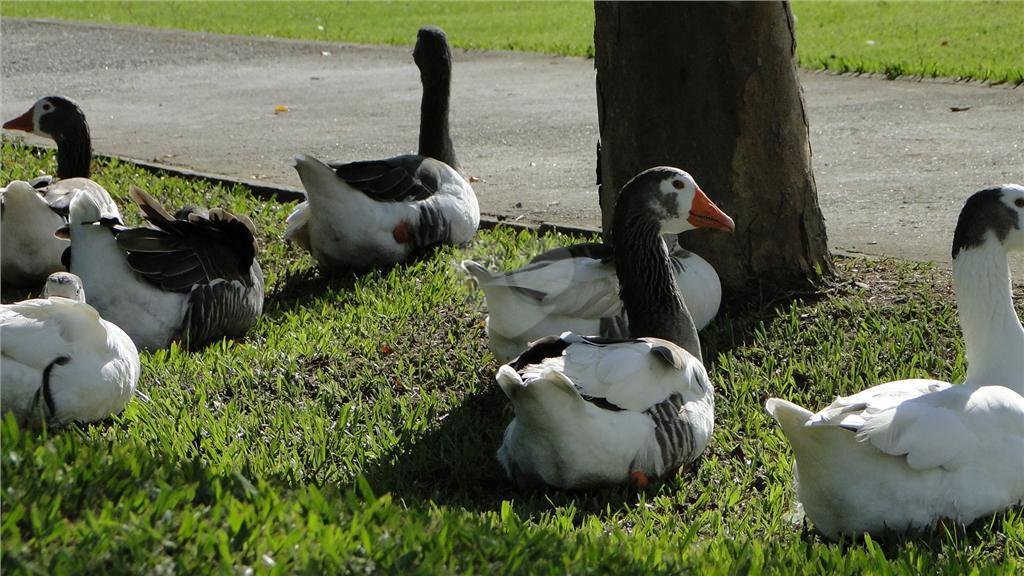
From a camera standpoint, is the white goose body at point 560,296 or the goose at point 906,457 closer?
the goose at point 906,457

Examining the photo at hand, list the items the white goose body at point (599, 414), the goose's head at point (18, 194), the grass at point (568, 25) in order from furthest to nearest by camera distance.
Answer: the grass at point (568, 25)
the goose's head at point (18, 194)
the white goose body at point (599, 414)

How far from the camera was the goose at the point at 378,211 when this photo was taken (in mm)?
7906

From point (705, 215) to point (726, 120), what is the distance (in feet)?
3.35

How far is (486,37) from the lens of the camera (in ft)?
59.3

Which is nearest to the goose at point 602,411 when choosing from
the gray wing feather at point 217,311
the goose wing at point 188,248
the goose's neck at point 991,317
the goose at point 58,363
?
the goose's neck at point 991,317

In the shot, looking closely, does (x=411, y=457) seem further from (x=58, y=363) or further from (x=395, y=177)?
(x=395, y=177)

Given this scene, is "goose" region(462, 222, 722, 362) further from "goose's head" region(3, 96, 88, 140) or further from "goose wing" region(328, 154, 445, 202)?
"goose's head" region(3, 96, 88, 140)

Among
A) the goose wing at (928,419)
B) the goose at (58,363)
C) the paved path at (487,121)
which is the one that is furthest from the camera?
the paved path at (487,121)

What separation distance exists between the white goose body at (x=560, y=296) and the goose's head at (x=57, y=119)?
13.7 ft

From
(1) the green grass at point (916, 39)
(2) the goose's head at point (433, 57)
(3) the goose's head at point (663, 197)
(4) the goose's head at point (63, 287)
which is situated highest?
(2) the goose's head at point (433, 57)

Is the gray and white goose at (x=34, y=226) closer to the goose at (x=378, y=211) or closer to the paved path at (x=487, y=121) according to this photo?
the goose at (x=378, y=211)

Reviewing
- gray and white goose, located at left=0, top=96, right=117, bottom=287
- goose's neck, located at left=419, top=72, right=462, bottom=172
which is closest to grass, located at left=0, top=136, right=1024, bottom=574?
goose's neck, located at left=419, top=72, right=462, bottom=172

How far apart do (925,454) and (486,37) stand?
1458cm

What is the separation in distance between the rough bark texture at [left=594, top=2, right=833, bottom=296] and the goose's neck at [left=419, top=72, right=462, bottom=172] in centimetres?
217
